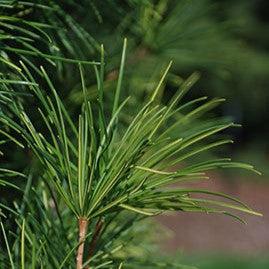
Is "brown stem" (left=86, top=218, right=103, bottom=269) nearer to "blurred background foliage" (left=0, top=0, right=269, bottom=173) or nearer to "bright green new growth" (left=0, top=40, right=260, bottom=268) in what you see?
"bright green new growth" (left=0, top=40, right=260, bottom=268)

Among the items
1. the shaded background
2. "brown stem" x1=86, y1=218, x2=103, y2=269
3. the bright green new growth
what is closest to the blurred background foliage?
the shaded background

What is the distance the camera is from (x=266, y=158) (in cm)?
1346

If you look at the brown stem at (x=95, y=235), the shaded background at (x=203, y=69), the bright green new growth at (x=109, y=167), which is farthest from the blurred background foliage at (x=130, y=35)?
the brown stem at (x=95, y=235)

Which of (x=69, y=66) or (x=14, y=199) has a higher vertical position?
(x=69, y=66)

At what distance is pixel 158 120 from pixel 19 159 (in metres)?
0.40

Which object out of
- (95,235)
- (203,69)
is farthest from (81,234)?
(203,69)

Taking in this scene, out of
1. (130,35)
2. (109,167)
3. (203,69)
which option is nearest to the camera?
(109,167)

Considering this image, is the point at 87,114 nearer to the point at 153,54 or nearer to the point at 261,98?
the point at 153,54

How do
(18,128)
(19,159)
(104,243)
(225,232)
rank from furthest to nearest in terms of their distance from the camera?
(225,232) < (19,159) < (104,243) < (18,128)

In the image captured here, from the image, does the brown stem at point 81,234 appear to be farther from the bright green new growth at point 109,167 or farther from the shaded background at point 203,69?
the shaded background at point 203,69

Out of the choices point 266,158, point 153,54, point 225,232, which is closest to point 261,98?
point 266,158

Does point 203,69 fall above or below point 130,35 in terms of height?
below

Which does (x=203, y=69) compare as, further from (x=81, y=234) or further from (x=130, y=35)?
(x=81, y=234)

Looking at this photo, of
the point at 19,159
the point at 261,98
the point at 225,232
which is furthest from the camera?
the point at 261,98
